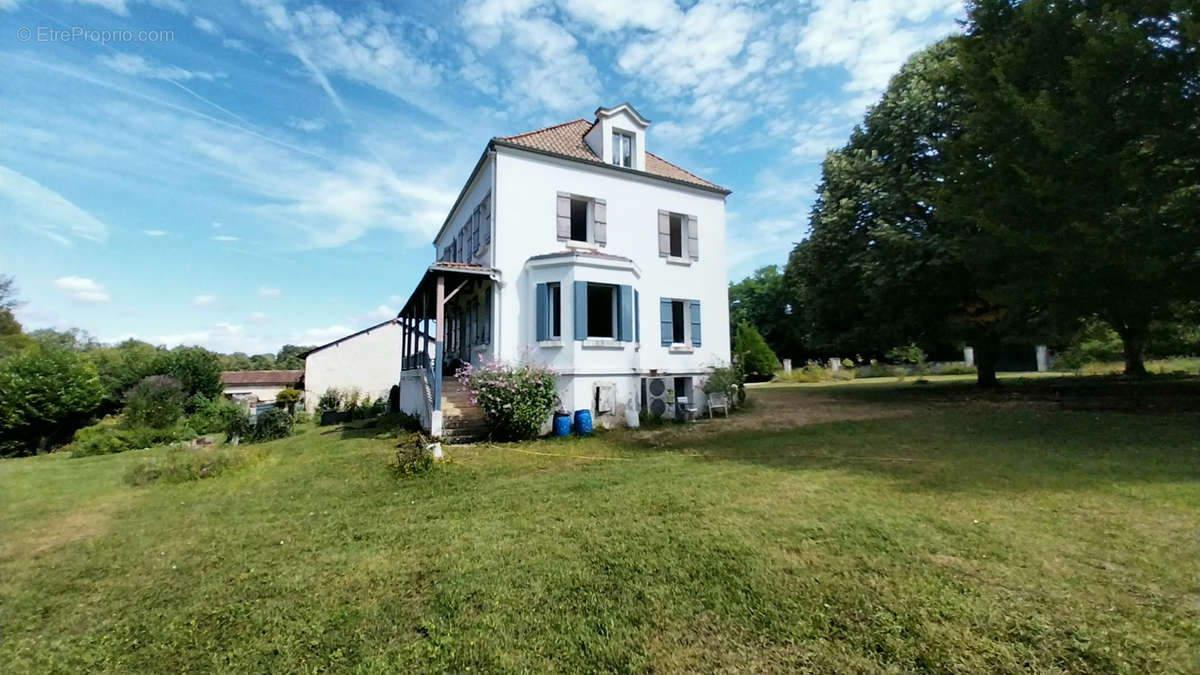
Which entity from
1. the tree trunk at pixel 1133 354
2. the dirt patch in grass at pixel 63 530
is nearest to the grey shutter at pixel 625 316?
the dirt patch in grass at pixel 63 530

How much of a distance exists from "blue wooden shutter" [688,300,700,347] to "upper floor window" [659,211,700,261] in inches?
58.0

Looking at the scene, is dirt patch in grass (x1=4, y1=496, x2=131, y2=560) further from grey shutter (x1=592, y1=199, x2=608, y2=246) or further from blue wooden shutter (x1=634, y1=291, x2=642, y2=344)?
grey shutter (x1=592, y1=199, x2=608, y2=246)

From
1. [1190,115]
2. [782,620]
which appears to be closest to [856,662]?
[782,620]

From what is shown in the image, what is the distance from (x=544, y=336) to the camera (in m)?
12.7

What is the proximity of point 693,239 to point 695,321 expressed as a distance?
270cm

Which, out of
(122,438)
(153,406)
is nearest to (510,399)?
(122,438)

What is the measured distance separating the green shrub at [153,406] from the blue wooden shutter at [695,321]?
18.1 m

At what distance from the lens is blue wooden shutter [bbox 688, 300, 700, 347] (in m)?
15.2

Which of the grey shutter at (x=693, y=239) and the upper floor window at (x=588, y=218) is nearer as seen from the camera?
the upper floor window at (x=588, y=218)

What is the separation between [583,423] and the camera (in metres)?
11.9

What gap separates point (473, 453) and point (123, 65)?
8134 mm

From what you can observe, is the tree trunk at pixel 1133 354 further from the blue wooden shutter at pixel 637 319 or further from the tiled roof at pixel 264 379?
the tiled roof at pixel 264 379

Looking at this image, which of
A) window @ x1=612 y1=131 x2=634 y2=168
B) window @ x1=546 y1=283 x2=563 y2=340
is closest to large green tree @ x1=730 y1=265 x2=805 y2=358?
window @ x1=612 y1=131 x2=634 y2=168

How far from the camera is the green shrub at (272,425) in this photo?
13.9 metres
